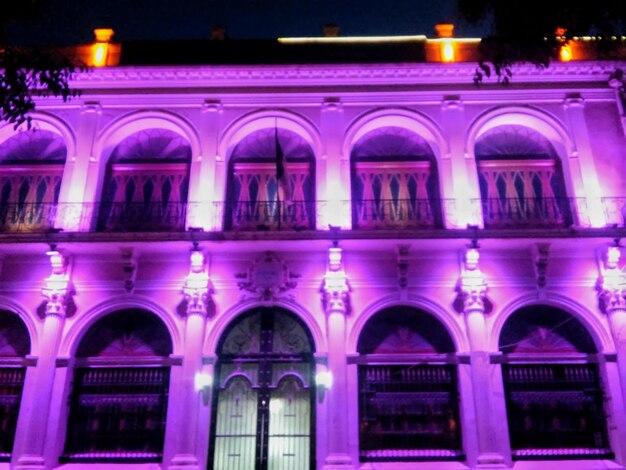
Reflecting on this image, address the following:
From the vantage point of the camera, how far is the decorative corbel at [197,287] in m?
11.7

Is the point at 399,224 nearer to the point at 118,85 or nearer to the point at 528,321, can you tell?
the point at 528,321

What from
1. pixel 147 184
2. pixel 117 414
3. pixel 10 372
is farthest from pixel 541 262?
pixel 10 372

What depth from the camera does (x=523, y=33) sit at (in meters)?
9.08

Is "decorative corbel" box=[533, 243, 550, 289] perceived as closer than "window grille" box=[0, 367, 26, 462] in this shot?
No

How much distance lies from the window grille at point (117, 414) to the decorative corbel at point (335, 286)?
3.31 meters

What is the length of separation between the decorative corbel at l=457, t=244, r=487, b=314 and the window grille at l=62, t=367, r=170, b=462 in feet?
18.9

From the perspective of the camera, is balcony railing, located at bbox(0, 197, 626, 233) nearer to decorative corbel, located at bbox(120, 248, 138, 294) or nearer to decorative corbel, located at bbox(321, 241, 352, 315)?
decorative corbel, located at bbox(321, 241, 352, 315)

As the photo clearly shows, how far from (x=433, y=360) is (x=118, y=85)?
885cm

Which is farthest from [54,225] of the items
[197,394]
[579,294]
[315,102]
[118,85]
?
[579,294]

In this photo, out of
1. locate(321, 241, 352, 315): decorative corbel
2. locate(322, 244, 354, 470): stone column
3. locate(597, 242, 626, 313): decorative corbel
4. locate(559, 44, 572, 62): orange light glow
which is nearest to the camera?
locate(322, 244, 354, 470): stone column

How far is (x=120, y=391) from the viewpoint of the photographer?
11695mm

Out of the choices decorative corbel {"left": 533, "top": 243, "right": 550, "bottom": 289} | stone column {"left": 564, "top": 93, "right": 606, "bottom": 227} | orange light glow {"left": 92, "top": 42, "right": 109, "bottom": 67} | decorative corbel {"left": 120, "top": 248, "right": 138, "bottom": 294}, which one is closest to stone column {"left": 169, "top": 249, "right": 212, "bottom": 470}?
decorative corbel {"left": 120, "top": 248, "right": 138, "bottom": 294}

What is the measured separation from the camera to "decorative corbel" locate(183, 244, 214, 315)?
11695mm

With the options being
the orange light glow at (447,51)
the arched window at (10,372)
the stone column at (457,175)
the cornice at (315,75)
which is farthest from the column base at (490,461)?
the orange light glow at (447,51)
